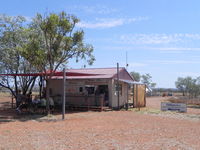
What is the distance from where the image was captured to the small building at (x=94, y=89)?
1875 cm

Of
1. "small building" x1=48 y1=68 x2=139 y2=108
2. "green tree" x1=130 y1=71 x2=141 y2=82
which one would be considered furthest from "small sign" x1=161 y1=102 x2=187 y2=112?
"green tree" x1=130 y1=71 x2=141 y2=82

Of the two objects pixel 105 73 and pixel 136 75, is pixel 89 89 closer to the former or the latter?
pixel 105 73

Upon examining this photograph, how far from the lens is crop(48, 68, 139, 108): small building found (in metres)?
18.8

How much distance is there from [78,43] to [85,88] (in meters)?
5.80

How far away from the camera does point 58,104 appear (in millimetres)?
19625

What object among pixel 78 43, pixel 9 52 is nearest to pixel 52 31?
pixel 78 43

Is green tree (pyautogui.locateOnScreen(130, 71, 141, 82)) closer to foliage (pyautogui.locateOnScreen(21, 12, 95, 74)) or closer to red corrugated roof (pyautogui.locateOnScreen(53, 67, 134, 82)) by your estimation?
red corrugated roof (pyautogui.locateOnScreen(53, 67, 134, 82))

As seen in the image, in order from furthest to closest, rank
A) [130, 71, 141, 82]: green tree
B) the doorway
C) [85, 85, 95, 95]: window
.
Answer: [130, 71, 141, 82]: green tree < [85, 85, 95, 95]: window < the doorway

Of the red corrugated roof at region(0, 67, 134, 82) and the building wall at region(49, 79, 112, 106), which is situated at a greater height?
the red corrugated roof at region(0, 67, 134, 82)

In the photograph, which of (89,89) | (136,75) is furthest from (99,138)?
(136,75)

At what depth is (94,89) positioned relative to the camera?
1947 centimetres

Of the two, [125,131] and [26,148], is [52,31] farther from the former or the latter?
[26,148]

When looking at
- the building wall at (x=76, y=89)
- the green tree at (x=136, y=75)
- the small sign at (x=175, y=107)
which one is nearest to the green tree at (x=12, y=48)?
the building wall at (x=76, y=89)

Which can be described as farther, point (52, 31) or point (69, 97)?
point (69, 97)
